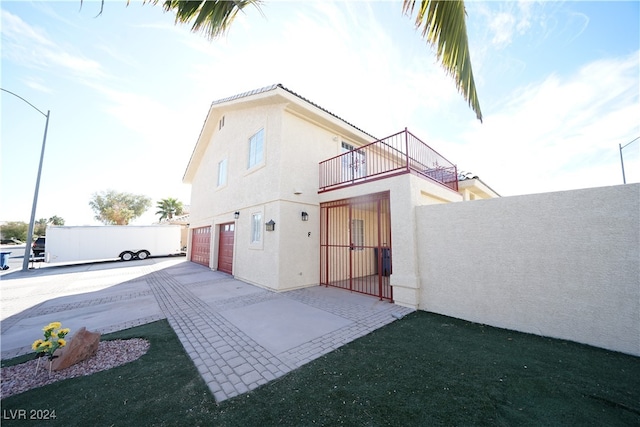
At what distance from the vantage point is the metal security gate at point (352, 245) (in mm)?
7609

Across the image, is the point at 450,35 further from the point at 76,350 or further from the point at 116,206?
the point at 116,206

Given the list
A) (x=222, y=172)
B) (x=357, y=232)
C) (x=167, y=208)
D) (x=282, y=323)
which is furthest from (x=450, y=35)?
(x=167, y=208)

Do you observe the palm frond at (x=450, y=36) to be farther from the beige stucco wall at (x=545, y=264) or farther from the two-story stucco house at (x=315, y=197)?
the two-story stucco house at (x=315, y=197)

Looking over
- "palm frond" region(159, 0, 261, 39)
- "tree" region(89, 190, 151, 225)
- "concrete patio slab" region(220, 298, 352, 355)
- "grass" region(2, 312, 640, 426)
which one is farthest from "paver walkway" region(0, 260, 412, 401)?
"tree" region(89, 190, 151, 225)

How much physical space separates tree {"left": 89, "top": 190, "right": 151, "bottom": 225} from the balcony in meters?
38.4

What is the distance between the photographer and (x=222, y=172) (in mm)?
13391

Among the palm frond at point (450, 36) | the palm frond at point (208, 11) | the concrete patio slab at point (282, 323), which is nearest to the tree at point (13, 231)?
the concrete patio slab at point (282, 323)

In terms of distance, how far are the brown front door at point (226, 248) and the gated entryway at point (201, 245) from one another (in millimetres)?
1885

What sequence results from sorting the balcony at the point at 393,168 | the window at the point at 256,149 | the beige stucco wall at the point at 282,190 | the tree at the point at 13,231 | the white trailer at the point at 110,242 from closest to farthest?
the balcony at the point at 393,168 < the beige stucco wall at the point at 282,190 < the window at the point at 256,149 < the white trailer at the point at 110,242 < the tree at the point at 13,231

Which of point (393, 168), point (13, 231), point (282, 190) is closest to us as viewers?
point (282, 190)

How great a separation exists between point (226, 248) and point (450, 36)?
487 inches

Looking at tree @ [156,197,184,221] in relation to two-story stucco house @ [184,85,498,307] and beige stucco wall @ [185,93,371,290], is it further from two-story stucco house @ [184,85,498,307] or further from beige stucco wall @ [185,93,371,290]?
beige stucco wall @ [185,93,371,290]

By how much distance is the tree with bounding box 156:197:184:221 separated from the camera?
3775 centimetres

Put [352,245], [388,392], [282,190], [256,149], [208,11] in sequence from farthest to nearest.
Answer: [256,149], [282,190], [352,245], [388,392], [208,11]
